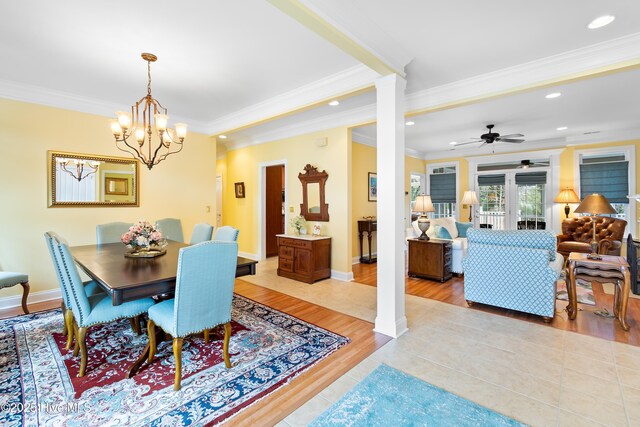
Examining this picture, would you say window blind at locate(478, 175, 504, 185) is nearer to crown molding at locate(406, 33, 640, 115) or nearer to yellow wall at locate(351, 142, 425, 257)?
yellow wall at locate(351, 142, 425, 257)

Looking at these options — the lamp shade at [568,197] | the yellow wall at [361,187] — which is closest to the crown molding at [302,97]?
the yellow wall at [361,187]

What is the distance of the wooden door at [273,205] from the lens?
6.68 metres

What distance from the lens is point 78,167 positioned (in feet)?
13.5

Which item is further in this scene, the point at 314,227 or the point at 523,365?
the point at 314,227

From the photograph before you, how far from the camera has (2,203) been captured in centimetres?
362

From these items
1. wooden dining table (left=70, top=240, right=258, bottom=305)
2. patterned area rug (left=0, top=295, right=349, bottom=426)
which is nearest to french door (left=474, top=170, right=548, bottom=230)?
patterned area rug (left=0, top=295, right=349, bottom=426)

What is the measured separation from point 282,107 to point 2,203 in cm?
361

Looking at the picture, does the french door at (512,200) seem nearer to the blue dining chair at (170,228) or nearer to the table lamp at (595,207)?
the table lamp at (595,207)

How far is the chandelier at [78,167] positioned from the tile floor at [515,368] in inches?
161

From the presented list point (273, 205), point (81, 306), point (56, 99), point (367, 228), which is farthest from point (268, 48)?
point (273, 205)

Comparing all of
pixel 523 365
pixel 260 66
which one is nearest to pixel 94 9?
pixel 260 66

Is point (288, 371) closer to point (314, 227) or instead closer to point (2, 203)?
point (314, 227)

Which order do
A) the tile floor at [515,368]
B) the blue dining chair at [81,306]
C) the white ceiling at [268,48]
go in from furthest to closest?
the white ceiling at [268,48] < the blue dining chair at [81,306] < the tile floor at [515,368]

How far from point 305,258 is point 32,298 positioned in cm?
354
